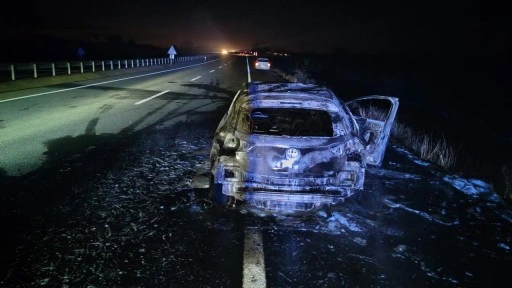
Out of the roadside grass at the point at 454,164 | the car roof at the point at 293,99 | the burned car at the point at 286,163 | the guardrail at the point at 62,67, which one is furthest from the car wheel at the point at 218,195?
the guardrail at the point at 62,67

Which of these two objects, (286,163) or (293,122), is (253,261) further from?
(293,122)

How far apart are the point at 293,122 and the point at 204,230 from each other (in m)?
2.81

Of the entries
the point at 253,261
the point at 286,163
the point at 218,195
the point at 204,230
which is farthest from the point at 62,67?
the point at 253,261

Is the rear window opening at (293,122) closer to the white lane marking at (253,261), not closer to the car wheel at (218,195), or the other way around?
the car wheel at (218,195)

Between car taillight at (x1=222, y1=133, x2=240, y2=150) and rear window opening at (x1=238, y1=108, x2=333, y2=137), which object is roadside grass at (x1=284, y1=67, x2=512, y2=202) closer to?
rear window opening at (x1=238, y1=108, x2=333, y2=137)

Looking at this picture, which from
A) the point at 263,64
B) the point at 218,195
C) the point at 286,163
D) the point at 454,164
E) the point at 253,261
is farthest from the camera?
the point at 263,64

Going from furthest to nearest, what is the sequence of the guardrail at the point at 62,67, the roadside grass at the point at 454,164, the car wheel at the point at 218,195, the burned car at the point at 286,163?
the guardrail at the point at 62,67, the roadside grass at the point at 454,164, the car wheel at the point at 218,195, the burned car at the point at 286,163

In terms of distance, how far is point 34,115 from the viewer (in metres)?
10.1

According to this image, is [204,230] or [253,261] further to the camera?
[204,230]

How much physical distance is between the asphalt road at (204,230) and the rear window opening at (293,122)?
42.8 inches

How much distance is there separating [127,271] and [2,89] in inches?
616

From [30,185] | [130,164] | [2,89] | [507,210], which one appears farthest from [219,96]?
[507,210]

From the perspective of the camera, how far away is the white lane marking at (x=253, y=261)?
9.88ft

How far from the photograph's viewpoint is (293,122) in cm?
611
